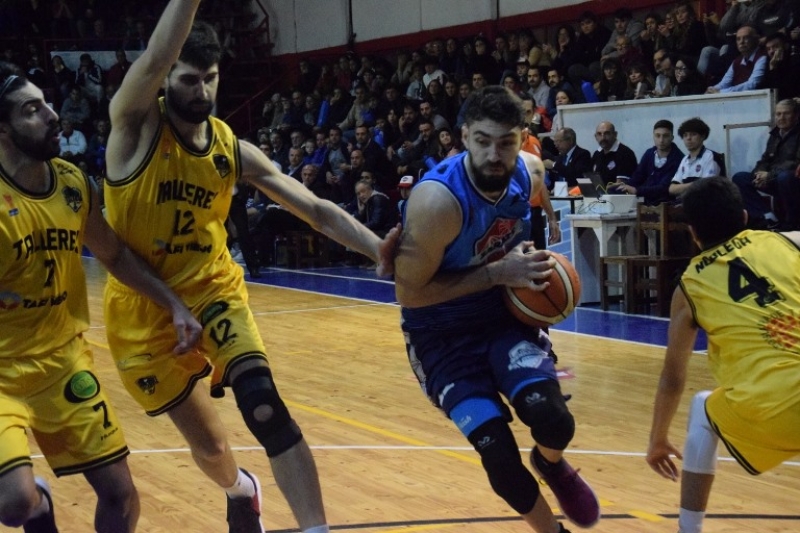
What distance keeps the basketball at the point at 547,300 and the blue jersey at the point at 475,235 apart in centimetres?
14

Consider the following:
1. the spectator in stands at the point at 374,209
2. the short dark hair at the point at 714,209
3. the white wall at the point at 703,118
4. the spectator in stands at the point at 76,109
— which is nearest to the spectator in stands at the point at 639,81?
the white wall at the point at 703,118

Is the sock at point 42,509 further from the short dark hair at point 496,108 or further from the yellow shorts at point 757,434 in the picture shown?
the yellow shorts at point 757,434

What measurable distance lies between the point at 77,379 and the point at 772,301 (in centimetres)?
224

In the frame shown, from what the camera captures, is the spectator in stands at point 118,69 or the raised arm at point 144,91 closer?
the raised arm at point 144,91

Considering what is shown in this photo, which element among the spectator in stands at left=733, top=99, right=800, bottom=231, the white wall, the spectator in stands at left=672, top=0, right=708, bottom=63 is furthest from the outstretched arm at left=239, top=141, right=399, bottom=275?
the spectator in stands at left=672, top=0, right=708, bottom=63

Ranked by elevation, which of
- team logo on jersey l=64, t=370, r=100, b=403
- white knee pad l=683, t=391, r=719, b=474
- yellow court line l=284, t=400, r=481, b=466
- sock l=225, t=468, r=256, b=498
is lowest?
yellow court line l=284, t=400, r=481, b=466

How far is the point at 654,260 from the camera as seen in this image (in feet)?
32.9

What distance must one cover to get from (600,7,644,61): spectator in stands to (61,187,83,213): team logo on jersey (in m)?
10.8

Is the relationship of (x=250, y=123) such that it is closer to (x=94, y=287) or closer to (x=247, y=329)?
(x=94, y=287)

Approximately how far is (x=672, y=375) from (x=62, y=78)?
20.0 meters

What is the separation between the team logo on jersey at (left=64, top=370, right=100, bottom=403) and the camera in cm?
371

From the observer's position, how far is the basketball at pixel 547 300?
4.00 metres

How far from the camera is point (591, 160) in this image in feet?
38.6

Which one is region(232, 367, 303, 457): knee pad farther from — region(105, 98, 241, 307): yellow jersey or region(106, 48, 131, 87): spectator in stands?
region(106, 48, 131, 87): spectator in stands
